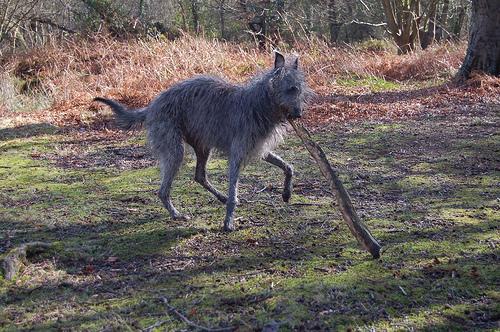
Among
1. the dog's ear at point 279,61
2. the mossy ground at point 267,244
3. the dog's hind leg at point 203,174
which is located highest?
the dog's ear at point 279,61

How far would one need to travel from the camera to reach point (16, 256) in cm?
457

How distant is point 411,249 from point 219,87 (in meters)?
2.34

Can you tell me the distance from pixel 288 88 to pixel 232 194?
1099 millimetres

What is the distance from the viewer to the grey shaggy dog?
17.4 feet

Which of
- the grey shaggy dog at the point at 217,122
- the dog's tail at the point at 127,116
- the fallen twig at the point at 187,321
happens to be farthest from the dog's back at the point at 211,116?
the fallen twig at the point at 187,321

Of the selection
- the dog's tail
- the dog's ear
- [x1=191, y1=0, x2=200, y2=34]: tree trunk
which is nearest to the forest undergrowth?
the dog's tail

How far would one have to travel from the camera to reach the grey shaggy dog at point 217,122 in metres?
5.29

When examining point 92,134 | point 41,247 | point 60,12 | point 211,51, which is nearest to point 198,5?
point 60,12

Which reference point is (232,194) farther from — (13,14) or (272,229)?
(13,14)

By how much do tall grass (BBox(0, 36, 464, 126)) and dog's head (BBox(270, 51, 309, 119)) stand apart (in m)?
6.70

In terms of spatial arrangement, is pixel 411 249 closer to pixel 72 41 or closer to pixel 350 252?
pixel 350 252

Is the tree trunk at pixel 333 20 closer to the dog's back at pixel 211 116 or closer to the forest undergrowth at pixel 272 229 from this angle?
the forest undergrowth at pixel 272 229

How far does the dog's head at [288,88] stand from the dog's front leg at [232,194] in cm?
69

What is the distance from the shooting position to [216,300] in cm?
396
